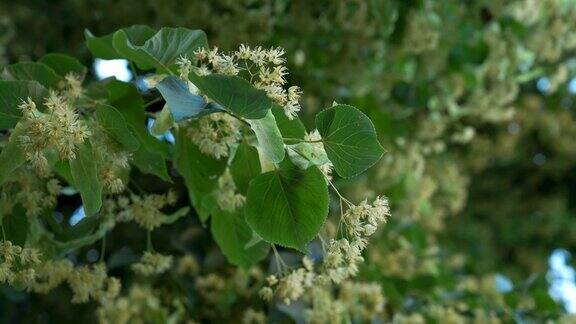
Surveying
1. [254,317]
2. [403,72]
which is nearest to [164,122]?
[254,317]

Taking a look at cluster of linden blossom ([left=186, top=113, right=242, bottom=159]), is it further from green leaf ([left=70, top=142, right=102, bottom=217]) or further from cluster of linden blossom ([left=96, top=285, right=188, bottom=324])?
cluster of linden blossom ([left=96, top=285, right=188, bottom=324])

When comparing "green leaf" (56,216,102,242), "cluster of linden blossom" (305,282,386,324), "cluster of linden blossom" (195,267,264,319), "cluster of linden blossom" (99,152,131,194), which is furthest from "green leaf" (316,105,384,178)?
"cluster of linden blossom" (195,267,264,319)

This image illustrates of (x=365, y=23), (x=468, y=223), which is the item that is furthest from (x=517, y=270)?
(x=365, y=23)

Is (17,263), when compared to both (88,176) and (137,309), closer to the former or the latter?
(88,176)

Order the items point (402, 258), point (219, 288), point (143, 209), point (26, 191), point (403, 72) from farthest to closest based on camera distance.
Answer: point (403, 72), point (402, 258), point (219, 288), point (143, 209), point (26, 191)

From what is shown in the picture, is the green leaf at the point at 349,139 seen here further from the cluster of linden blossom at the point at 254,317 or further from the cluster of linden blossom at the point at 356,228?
the cluster of linden blossom at the point at 254,317

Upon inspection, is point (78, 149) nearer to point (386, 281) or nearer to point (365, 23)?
Result: point (386, 281)
